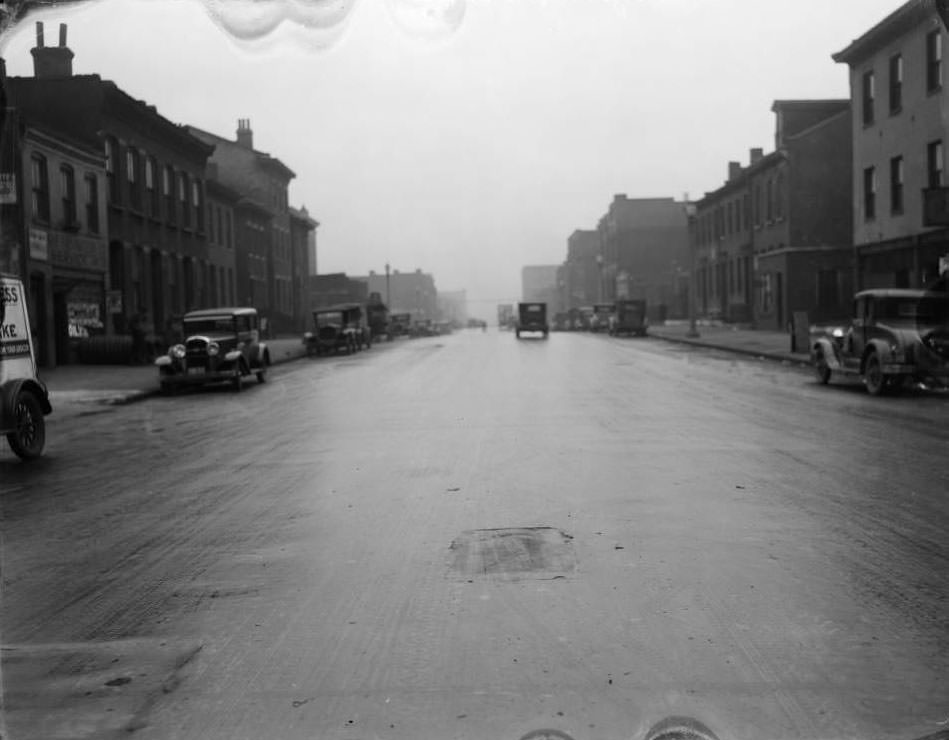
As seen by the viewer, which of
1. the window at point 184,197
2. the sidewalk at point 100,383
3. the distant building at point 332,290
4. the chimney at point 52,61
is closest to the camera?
the sidewalk at point 100,383

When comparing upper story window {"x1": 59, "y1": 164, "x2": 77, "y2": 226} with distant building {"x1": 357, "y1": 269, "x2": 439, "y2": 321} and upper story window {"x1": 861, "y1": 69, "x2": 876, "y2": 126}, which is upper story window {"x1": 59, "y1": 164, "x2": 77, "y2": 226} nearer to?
upper story window {"x1": 861, "y1": 69, "x2": 876, "y2": 126}

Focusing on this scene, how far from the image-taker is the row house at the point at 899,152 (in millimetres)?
29812

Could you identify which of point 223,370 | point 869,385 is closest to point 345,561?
point 869,385

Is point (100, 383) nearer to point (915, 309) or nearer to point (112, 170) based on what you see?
point (112, 170)

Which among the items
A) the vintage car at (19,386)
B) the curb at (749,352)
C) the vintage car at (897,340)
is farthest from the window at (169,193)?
the vintage car at (19,386)

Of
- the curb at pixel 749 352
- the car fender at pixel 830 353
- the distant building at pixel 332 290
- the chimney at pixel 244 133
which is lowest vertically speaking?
the curb at pixel 749 352

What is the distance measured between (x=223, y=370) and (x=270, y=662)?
61.5ft

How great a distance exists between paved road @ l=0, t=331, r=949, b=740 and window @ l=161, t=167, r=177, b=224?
30951 millimetres

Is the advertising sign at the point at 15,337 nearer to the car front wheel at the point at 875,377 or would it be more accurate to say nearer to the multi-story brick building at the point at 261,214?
the car front wheel at the point at 875,377

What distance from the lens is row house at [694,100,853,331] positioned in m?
46.4

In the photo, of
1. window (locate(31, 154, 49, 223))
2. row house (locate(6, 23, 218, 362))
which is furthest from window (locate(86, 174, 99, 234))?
window (locate(31, 154, 49, 223))

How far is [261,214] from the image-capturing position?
62781 mm

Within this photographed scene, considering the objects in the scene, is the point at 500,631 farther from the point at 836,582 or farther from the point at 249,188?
the point at 249,188

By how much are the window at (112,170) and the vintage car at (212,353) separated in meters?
13.6
